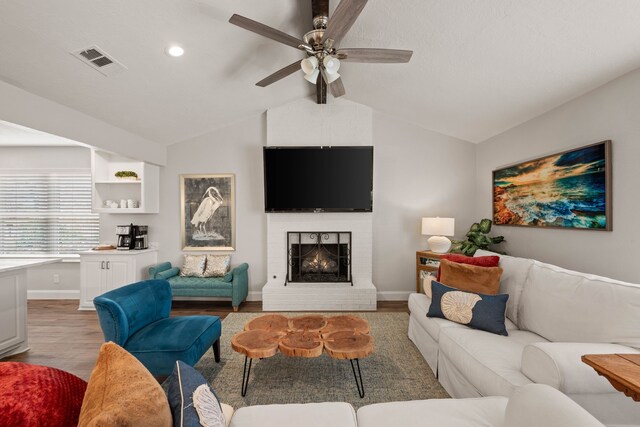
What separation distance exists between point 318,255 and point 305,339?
7.08ft

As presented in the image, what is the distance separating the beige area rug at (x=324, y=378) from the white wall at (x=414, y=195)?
1.62 m

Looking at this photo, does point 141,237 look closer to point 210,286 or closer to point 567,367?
point 210,286

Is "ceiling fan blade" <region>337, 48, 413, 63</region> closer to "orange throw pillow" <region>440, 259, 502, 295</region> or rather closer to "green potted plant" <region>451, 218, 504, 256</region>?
"orange throw pillow" <region>440, 259, 502, 295</region>

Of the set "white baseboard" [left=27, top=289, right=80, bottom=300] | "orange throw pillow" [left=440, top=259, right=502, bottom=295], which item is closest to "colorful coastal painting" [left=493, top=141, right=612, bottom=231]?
"orange throw pillow" [left=440, top=259, right=502, bottom=295]

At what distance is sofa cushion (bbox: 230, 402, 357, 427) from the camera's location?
3.84ft

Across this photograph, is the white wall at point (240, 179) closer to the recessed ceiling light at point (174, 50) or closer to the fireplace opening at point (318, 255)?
the fireplace opening at point (318, 255)

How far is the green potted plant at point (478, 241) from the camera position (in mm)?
3533

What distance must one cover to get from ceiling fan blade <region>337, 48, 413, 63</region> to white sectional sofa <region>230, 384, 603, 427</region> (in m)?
2.13

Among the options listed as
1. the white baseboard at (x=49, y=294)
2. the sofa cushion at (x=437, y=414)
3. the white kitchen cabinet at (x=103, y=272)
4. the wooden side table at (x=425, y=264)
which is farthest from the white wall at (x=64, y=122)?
the wooden side table at (x=425, y=264)

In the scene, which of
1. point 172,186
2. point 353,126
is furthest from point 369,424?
point 172,186

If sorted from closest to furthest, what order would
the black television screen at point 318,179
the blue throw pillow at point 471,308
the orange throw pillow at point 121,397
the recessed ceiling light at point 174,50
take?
the orange throw pillow at point 121,397 → the blue throw pillow at point 471,308 → the recessed ceiling light at point 174,50 → the black television screen at point 318,179

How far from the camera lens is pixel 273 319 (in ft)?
7.64

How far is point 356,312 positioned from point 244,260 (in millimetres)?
1861

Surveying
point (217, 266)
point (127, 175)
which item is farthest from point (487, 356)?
point (127, 175)
